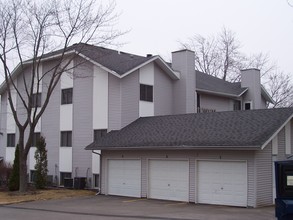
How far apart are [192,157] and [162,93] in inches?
355

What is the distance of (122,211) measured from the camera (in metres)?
18.5

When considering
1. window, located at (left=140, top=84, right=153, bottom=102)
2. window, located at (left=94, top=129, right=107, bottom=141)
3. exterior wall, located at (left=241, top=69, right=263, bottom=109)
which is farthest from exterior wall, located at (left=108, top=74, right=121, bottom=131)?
exterior wall, located at (left=241, top=69, right=263, bottom=109)

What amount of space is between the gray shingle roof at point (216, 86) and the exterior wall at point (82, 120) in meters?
7.87

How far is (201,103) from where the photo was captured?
33375 mm

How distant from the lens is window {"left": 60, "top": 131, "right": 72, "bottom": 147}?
99.8 ft

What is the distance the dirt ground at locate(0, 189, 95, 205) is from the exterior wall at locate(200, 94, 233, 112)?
11183 millimetres

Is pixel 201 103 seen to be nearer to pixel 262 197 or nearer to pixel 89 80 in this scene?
pixel 89 80

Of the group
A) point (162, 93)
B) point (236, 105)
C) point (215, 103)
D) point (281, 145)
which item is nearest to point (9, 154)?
point (162, 93)

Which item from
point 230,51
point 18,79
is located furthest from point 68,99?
point 230,51

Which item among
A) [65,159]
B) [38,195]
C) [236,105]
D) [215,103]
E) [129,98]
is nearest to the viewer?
[38,195]

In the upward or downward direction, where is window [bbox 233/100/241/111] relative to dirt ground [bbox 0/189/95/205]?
upward

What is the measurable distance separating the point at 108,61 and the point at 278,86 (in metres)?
33.0

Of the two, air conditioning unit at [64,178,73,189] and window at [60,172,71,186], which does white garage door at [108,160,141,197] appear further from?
window at [60,172,71,186]

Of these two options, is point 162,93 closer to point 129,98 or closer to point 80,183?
point 129,98
